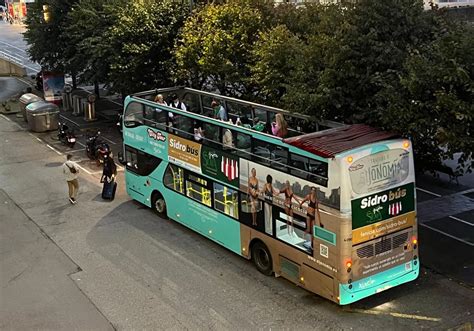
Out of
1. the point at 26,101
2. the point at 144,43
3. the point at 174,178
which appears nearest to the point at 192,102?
the point at 174,178

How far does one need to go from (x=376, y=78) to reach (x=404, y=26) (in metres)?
1.68

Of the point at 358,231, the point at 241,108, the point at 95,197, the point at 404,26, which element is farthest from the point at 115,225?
the point at 404,26

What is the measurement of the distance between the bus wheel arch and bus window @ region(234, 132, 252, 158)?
78.6 inches

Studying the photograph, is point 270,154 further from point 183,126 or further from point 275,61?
point 275,61

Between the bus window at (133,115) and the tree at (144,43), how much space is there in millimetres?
6251

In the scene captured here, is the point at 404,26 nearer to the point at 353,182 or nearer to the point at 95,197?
the point at 353,182

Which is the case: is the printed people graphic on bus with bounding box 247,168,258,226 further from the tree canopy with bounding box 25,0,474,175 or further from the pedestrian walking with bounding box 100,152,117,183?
the pedestrian walking with bounding box 100,152,117,183

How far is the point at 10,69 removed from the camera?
163ft

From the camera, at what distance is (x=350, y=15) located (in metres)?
14.8

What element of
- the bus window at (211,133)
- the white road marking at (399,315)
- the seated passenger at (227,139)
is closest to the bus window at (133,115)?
the bus window at (211,133)

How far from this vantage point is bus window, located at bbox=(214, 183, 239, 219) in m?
13.9

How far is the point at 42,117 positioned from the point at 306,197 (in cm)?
2110

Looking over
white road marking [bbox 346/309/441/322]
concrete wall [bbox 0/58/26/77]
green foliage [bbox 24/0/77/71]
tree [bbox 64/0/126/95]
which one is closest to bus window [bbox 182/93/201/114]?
tree [bbox 64/0/126/95]

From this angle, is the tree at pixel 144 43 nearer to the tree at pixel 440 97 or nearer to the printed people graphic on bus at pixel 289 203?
the printed people graphic on bus at pixel 289 203
